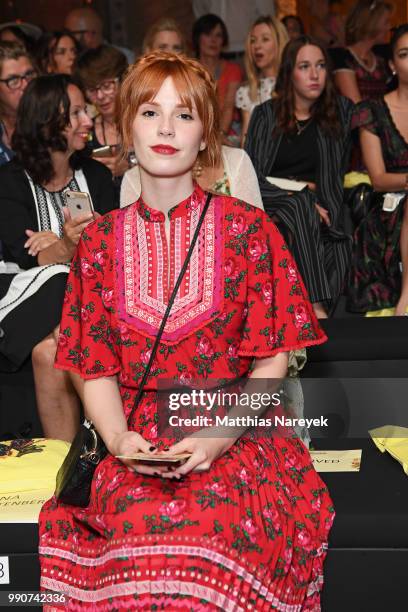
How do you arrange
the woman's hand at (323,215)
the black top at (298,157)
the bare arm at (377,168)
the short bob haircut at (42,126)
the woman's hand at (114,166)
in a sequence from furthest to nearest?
the black top at (298,157) → the bare arm at (377,168) → the woman's hand at (323,215) → the woman's hand at (114,166) → the short bob haircut at (42,126)

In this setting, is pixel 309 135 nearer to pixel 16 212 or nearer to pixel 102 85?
pixel 102 85

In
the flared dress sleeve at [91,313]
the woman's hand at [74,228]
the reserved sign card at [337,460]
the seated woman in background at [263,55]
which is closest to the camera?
the flared dress sleeve at [91,313]

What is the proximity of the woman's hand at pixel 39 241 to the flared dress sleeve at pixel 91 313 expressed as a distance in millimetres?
1167

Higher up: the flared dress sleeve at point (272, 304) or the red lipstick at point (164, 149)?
the red lipstick at point (164, 149)

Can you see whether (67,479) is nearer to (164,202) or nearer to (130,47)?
(164,202)

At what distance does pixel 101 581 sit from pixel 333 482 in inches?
31.5

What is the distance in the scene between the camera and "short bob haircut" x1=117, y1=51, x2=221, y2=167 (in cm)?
252

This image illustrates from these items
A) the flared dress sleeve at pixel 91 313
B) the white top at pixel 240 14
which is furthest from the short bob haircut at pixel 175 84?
the white top at pixel 240 14

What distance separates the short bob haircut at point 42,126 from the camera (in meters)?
3.90

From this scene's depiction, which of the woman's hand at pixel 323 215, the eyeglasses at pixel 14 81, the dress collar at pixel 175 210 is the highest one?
the eyeglasses at pixel 14 81

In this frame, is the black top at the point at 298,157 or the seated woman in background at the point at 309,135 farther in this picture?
the black top at the point at 298,157

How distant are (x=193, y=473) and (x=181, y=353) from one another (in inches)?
11.9

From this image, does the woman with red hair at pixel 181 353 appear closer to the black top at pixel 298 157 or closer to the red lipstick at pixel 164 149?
the red lipstick at pixel 164 149

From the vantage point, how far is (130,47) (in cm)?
820
